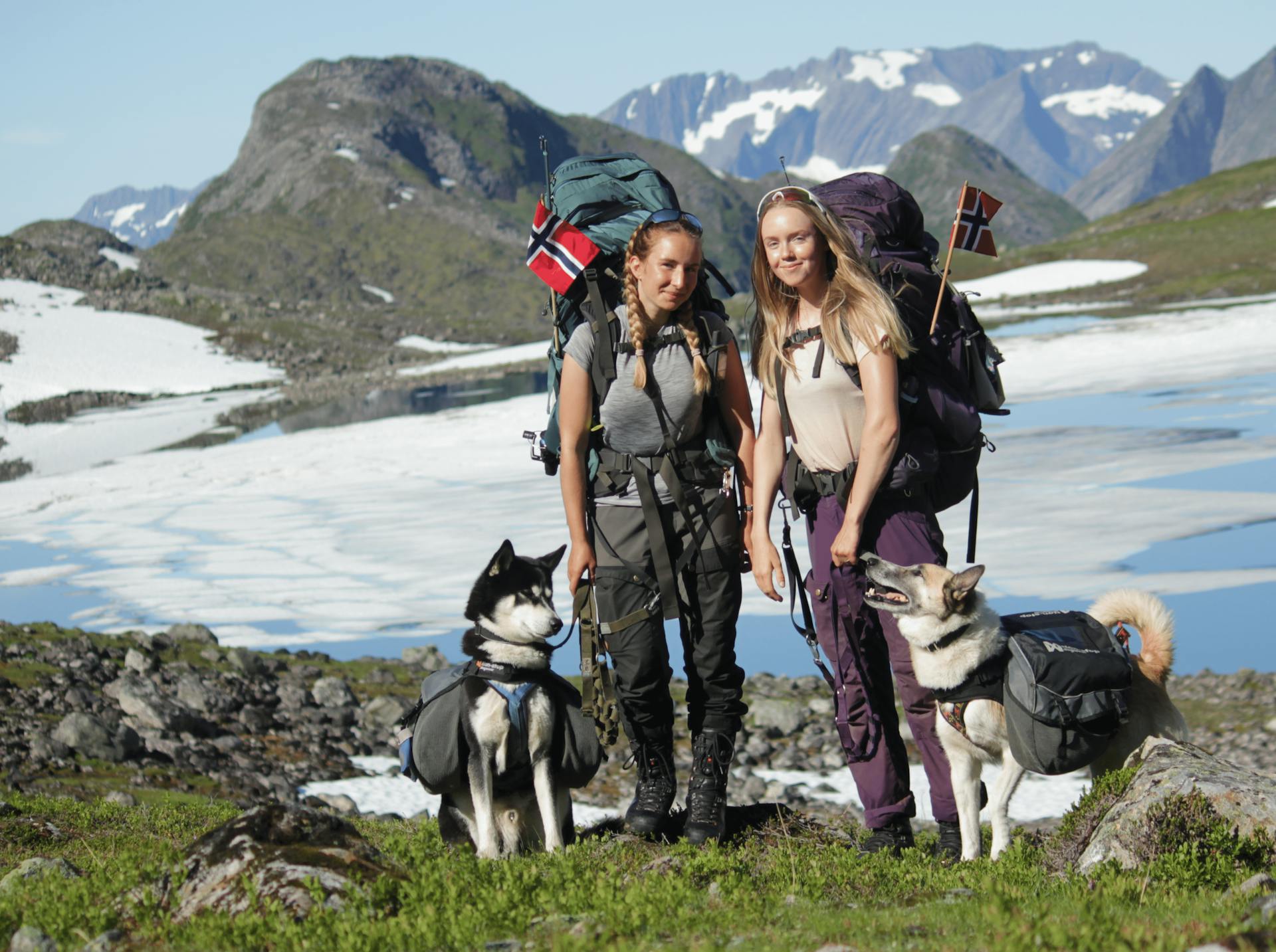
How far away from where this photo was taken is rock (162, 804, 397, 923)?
5.92 m

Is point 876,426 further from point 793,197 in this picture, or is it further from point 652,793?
point 652,793

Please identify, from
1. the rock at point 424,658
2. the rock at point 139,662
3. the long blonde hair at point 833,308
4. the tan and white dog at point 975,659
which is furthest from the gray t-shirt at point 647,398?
the rock at point 139,662

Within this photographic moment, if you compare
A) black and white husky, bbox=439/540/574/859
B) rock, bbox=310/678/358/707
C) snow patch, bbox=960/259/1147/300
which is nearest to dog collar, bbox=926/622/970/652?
black and white husky, bbox=439/540/574/859

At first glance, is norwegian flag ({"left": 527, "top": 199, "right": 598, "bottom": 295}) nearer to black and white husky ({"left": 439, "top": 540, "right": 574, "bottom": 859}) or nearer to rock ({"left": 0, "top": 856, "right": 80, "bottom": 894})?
black and white husky ({"left": 439, "top": 540, "right": 574, "bottom": 859})

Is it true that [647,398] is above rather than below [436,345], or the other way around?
below

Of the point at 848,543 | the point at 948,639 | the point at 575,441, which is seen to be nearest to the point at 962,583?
the point at 948,639

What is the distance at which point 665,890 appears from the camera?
6.21 m

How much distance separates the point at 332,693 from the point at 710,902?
42.5ft

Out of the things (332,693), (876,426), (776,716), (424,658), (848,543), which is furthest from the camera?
(424,658)

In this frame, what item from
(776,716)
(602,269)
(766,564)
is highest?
(602,269)

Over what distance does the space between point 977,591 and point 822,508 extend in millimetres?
1131

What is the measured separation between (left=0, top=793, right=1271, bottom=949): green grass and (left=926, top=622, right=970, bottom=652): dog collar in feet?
4.32

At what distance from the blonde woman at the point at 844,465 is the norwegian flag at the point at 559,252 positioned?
1058 millimetres

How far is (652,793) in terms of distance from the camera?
7844 mm
